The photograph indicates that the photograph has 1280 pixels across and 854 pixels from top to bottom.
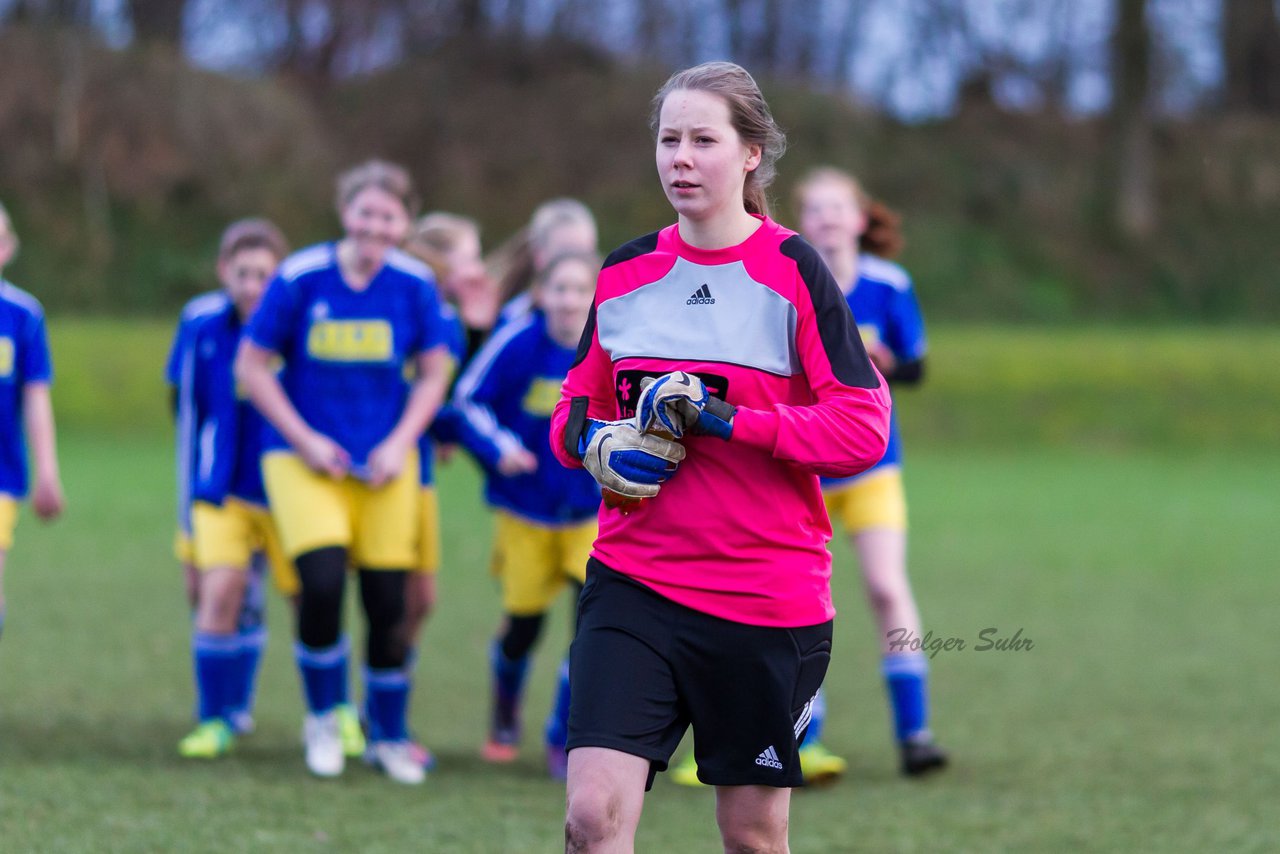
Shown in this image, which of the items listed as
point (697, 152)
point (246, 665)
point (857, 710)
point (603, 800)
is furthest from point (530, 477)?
point (603, 800)

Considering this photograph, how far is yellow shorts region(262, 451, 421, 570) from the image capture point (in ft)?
16.8

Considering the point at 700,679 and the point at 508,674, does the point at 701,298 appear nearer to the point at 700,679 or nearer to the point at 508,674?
the point at 700,679

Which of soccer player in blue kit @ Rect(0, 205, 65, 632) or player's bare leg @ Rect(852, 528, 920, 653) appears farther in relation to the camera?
player's bare leg @ Rect(852, 528, 920, 653)

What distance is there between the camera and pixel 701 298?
3.18 m

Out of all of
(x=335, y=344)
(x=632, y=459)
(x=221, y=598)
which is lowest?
(x=221, y=598)

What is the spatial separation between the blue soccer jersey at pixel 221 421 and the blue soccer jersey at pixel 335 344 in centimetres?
36

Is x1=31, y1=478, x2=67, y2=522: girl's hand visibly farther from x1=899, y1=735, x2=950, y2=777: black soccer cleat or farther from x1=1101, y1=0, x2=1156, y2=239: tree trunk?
x1=1101, y1=0, x2=1156, y2=239: tree trunk

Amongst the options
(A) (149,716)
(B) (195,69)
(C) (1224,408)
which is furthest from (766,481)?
(B) (195,69)

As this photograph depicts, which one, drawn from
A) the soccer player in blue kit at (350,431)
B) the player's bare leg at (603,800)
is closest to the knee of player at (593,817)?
the player's bare leg at (603,800)

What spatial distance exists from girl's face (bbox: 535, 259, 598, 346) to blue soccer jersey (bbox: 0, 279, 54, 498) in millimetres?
1702

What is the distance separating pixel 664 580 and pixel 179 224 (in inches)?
1069

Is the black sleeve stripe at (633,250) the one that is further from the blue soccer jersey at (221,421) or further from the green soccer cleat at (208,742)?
the green soccer cleat at (208,742)

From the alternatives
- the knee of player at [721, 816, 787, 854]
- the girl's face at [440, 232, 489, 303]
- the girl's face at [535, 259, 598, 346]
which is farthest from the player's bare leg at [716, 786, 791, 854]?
the girl's face at [440, 232, 489, 303]

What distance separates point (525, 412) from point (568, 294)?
0.49 m
